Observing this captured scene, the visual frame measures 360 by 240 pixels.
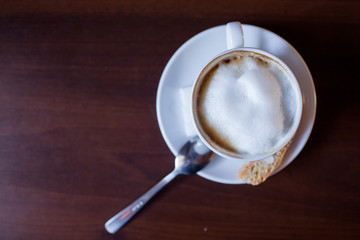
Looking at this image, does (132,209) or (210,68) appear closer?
(210,68)

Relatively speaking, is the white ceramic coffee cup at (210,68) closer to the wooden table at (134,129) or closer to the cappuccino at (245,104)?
the cappuccino at (245,104)

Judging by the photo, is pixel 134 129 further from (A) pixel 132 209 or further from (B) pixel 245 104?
(B) pixel 245 104

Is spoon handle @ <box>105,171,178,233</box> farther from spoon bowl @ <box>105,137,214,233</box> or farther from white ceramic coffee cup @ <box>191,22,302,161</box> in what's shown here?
white ceramic coffee cup @ <box>191,22,302,161</box>

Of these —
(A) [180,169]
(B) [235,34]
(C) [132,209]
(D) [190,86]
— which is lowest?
(C) [132,209]

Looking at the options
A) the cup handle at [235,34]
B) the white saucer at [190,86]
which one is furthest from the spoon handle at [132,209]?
the cup handle at [235,34]

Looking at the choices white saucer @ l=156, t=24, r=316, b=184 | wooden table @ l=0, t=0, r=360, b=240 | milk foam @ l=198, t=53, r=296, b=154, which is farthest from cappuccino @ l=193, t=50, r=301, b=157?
wooden table @ l=0, t=0, r=360, b=240

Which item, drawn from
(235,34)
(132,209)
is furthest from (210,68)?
(132,209)

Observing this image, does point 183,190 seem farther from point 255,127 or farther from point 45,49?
point 45,49
